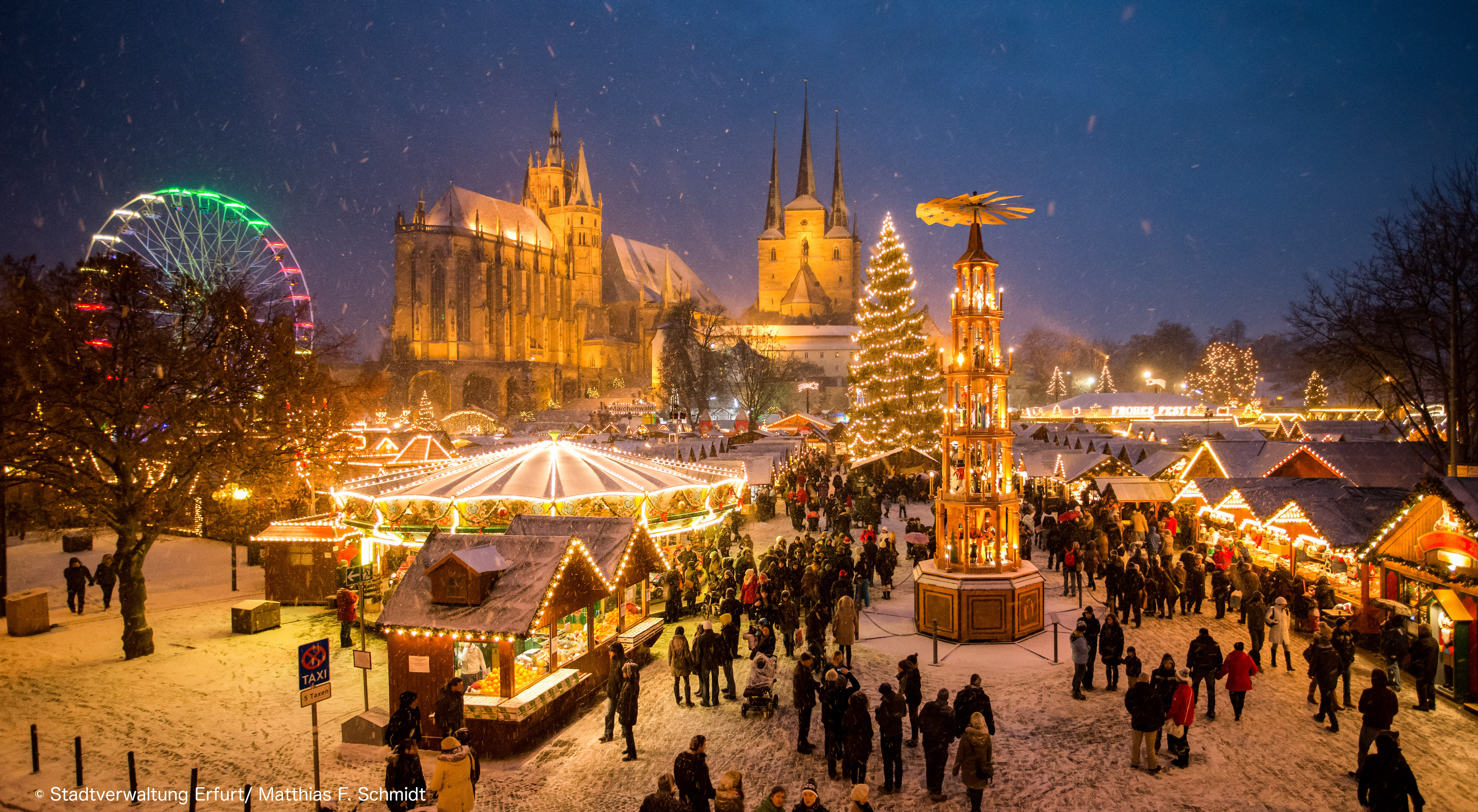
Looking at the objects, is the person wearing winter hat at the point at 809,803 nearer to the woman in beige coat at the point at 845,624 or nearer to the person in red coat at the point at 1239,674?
the woman in beige coat at the point at 845,624

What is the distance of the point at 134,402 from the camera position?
40.9 feet

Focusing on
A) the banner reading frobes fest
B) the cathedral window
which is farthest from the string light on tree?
the banner reading frobes fest

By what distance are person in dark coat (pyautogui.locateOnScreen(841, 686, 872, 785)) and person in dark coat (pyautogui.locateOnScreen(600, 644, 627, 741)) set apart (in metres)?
2.60

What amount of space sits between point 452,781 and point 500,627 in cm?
243

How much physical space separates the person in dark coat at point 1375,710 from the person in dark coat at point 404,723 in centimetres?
873

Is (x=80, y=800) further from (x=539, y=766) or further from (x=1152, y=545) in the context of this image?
(x=1152, y=545)

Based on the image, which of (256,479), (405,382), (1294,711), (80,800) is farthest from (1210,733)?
(405,382)

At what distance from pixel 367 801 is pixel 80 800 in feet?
9.22

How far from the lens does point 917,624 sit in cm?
1259

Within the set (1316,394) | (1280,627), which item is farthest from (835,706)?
(1316,394)

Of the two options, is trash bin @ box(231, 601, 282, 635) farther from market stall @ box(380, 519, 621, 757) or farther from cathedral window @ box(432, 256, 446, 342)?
cathedral window @ box(432, 256, 446, 342)

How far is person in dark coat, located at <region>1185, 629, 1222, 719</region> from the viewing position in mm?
8930

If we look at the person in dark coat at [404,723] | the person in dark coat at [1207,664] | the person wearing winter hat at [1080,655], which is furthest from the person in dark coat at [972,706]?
the person in dark coat at [404,723]

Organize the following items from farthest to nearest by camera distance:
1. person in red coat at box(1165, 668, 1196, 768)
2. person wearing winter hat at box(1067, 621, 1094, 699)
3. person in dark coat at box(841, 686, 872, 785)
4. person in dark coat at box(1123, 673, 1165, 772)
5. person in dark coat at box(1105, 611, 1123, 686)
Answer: person in dark coat at box(1105, 611, 1123, 686) → person wearing winter hat at box(1067, 621, 1094, 699) → person in red coat at box(1165, 668, 1196, 768) → person in dark coat at box(1123, 673, 1165, 772) → person in dark coat at box(841, 686, 872, 785)
